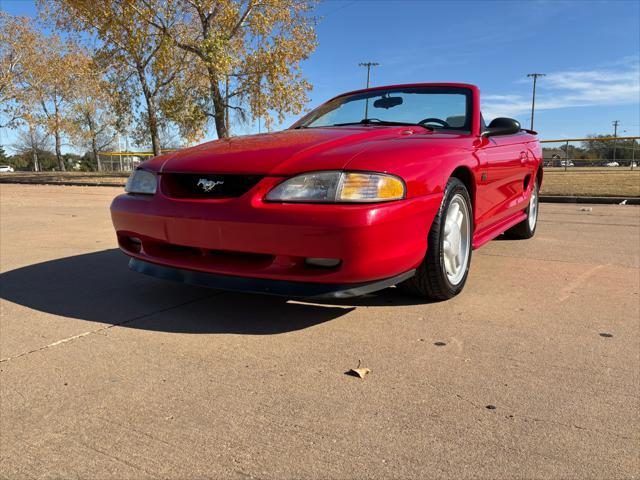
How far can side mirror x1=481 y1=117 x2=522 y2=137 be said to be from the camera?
358 cm

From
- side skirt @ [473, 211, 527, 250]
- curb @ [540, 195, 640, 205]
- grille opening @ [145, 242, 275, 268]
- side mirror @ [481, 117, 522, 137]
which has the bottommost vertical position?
curb @ [540, 195, 640, 205]

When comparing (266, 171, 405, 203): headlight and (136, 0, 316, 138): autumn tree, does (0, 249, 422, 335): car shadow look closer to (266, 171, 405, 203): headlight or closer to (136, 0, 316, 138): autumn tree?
(266, 171, 405, 203): headlight

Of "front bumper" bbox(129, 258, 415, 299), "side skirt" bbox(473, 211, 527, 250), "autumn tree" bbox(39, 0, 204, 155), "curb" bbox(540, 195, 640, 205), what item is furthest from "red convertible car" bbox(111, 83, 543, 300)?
"autumn tree" bbox(39, 0, 204, 155)

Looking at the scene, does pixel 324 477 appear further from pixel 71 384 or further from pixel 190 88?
pixel 190 88

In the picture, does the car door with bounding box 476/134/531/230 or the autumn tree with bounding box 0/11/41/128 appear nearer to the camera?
the car door with bounding box 476/134/531/230

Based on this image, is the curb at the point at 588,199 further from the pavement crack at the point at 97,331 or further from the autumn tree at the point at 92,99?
the autumn tree at the point at 92,99

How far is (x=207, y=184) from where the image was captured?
2.60m

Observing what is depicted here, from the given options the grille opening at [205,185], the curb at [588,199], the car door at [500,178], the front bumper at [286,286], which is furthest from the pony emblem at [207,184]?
the curb at [588,199]

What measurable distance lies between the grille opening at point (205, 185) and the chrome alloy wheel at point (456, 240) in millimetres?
1139

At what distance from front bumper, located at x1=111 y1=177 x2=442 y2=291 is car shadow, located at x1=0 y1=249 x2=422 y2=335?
12.0 inches

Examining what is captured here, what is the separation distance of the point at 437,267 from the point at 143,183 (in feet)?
5.74

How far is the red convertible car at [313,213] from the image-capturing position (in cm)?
230

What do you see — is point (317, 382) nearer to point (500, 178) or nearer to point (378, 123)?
point (378, 123)

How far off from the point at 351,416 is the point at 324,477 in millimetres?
339
